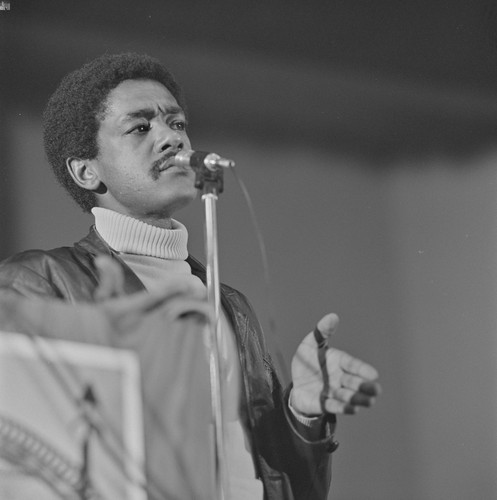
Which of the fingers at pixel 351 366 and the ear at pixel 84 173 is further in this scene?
the ear at pixel 84 173

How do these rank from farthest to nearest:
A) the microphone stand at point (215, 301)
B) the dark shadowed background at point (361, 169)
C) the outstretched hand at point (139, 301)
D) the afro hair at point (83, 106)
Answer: the dark shadowed background at point (361, 169) < the afro hair at point (83, 106) < the outstretched hand at point (139, 301) < the microphone stand at point (215, 301)

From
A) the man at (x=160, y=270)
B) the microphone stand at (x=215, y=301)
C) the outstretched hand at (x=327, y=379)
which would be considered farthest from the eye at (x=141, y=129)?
the outstretched hand at (x=327, y=379)

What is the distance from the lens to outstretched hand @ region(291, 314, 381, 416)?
178 cm

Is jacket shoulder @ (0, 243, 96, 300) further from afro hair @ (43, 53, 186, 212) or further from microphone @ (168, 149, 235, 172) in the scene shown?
microphone @ (168, 149, 235, 172)

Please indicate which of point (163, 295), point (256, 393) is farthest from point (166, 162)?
point (256, 393)

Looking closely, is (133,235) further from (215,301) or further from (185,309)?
(215,301)

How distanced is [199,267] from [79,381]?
35 centimetres

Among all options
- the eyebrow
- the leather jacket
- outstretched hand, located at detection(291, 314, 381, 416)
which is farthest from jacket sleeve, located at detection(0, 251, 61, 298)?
outstretched hand, located at detection(291, 314, 381, 416)

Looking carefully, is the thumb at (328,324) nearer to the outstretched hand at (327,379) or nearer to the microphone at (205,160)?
the outstretched hand at (327,379)

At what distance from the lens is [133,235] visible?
193 centimetres

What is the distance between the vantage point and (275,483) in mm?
1901

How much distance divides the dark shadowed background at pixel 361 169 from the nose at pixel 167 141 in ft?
0.98

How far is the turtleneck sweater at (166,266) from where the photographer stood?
188cm

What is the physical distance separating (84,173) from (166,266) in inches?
9.9
